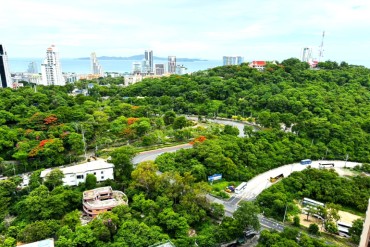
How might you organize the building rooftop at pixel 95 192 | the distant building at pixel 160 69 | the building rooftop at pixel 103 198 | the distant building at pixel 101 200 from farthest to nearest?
the distant building at pixel 160 69 < the building rooftop at pixel 95 192 < the building rooftop at pixel 103 198 < the distant building at pixel 101 200

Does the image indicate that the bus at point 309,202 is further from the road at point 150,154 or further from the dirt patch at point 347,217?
the road at point 150,154

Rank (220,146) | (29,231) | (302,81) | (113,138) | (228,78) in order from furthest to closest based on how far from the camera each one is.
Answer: (228,78), (302,81), (113,138), (220,146), (29,231)

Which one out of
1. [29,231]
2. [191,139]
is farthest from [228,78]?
[29,231]

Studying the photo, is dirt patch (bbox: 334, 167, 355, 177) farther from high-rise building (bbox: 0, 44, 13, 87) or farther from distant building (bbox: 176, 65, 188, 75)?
distant building (bbox: 176, 65, 188, 75)

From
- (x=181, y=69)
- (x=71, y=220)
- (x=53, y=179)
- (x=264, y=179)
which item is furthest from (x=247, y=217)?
(x=181, y=69)

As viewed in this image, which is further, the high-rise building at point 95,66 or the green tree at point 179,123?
the high-rise building at point 95,66

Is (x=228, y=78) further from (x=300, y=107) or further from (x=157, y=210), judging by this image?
(x=157, y=210)

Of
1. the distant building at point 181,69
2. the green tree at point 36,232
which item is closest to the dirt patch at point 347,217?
the green tree at point 36,232

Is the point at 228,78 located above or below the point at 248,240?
above
